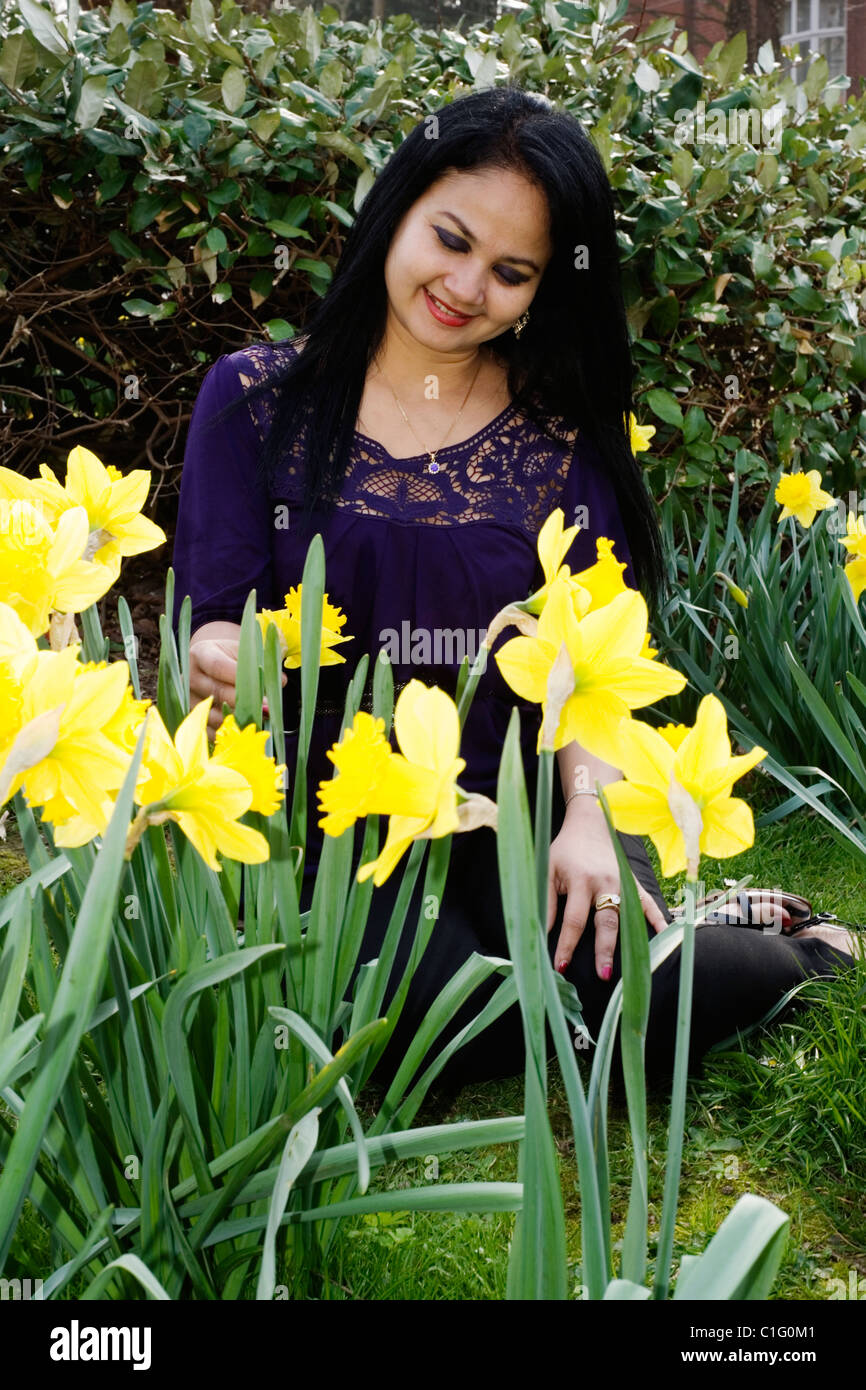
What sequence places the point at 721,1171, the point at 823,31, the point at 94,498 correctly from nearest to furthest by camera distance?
the point at 94,498 → the point at 721,1171 → the point at 823,31

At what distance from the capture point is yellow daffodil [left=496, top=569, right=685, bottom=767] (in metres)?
0.67

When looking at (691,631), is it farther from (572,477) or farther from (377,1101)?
(377,1101)

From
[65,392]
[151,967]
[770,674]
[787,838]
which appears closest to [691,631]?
[770,674]

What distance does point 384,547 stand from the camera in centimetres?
176

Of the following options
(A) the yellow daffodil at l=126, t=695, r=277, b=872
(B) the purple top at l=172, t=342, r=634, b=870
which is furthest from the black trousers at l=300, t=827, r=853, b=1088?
(A) the yellow daffodil at l=126, t=695, r=277, b=872

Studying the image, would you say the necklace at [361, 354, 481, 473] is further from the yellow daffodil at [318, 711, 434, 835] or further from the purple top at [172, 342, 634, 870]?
the yellow daffodil at [318, 711, 434, 835]

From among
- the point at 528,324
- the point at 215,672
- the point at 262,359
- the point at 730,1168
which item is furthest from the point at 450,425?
the point at 730,1168

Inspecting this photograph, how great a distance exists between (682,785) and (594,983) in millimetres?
867

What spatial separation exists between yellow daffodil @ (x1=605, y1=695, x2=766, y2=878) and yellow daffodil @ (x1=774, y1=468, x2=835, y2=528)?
6.02 feet

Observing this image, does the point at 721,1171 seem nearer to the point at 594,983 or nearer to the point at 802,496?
the point at 594,983

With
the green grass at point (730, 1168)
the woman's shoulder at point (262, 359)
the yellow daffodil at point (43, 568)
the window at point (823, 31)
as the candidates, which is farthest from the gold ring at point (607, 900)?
the window at point (823, 31)

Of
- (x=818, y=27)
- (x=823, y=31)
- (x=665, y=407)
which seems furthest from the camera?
(x=818, y=27)

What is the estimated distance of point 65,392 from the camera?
2840 millimetres

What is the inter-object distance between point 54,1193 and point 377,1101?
0.62 m
